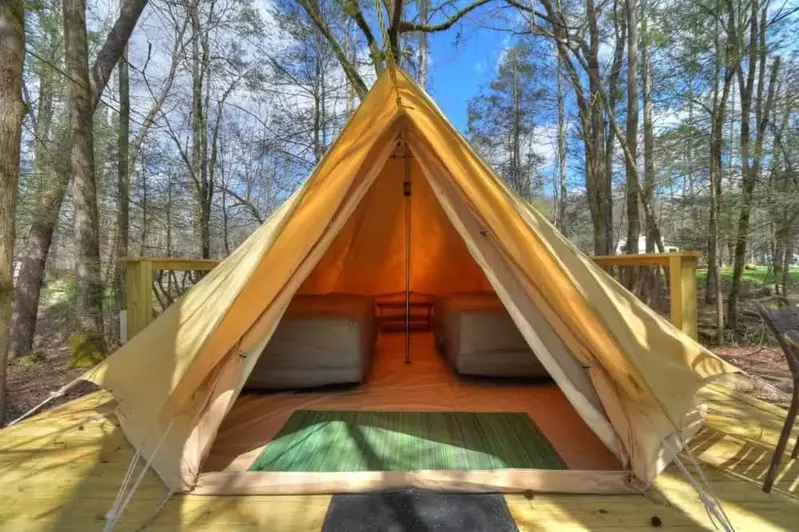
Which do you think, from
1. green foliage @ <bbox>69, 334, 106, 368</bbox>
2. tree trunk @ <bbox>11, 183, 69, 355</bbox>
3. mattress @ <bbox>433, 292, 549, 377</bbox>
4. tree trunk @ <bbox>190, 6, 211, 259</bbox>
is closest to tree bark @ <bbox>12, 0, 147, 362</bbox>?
tree trunk @ <bbox>11, 183, 69, 355</bbox>

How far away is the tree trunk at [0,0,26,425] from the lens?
2221 mm

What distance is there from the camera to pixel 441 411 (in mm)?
2268

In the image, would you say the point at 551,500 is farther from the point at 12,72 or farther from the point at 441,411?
the point at 12,72

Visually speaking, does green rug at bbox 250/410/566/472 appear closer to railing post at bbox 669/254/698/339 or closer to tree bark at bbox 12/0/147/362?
railing post at bbox 669/254/698/339

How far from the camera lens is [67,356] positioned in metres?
5.22

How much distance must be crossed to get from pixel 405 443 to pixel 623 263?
232 cm

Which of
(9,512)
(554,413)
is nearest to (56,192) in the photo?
(9,512)

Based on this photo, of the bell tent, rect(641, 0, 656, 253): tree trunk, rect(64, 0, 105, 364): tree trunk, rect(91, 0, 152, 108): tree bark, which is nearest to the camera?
the bell tent

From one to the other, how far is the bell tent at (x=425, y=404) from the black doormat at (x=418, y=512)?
50 mm

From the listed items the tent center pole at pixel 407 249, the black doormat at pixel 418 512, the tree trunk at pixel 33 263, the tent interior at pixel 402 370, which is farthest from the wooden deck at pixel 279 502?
the tree trunk at pixel 33 263

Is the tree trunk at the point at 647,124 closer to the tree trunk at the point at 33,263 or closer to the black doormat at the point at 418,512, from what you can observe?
the black doormat at the point at 418,512

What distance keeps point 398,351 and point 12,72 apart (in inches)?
131

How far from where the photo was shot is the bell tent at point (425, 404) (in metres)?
1.51

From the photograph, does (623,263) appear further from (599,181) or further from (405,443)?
(599,181)
